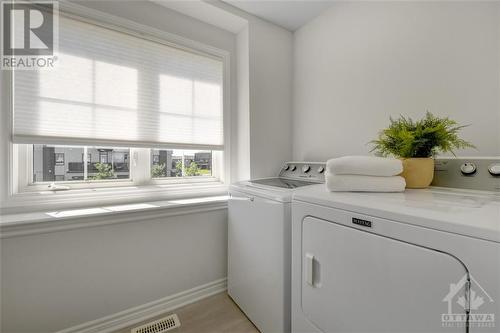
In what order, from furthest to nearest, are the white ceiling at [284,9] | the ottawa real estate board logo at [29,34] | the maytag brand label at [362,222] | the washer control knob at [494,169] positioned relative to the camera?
the white ceiling at [284,9] → the ottawa real estate board logo at [29,34] → the washer control knob at [494,169] → the maytag brand label at [362,222]

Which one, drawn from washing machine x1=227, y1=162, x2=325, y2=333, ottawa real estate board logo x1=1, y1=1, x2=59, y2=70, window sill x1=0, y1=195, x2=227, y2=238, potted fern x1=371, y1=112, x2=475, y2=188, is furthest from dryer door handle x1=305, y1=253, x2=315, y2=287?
ottawa real estate board logo x1=1, y1=1, x2=59, y2=70

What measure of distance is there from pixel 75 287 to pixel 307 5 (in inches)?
104

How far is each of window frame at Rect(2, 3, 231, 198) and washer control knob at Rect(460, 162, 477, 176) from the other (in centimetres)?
159

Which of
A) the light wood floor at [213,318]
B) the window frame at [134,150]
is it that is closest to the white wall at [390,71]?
the window frame at [134,150]

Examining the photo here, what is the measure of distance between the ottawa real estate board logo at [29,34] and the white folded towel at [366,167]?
5.91ft

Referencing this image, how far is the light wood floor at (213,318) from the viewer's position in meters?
1.37


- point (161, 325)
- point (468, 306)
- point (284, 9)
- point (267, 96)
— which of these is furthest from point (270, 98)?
point (161, 325)

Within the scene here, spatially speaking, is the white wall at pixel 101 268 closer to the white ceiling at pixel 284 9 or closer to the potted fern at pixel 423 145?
the potted fern at pixel 423 145

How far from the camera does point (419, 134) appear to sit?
107 cm

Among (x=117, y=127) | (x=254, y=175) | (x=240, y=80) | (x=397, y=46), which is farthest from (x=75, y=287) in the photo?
(x=397, y=46)

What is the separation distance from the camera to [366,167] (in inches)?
39.2

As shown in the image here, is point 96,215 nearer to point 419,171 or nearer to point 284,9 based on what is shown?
point 419,171

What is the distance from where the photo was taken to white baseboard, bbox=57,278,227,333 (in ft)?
4.30

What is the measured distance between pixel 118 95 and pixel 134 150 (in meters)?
0.41
